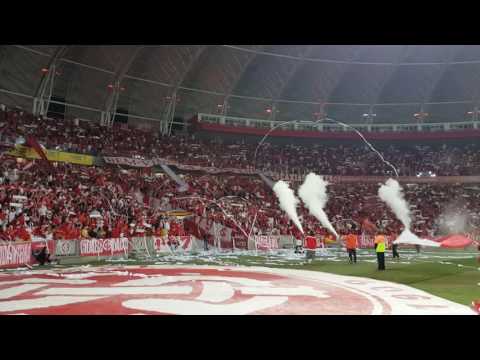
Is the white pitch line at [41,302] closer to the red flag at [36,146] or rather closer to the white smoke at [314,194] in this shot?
the red flag at [36,146]

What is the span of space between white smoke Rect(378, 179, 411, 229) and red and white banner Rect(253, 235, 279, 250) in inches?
790

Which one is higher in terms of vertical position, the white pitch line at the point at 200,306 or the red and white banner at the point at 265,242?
the red and white banner at the point at 265,242

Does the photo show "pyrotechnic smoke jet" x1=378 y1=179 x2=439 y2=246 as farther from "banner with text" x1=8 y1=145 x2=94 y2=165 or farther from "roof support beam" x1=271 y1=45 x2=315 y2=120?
"banner with text" x1=8 y1=145 x2=94 y2=165

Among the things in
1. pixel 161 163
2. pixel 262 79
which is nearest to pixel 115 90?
pixel 161 163

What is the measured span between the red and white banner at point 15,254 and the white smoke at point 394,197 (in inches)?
1504

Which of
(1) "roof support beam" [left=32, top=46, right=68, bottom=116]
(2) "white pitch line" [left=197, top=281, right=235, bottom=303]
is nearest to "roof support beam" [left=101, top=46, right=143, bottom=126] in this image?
(1) "roof support beam" [left=32, top=46, right=68, bottom=116]

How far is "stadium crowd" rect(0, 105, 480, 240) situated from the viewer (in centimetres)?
2564

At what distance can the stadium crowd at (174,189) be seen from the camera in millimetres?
25641

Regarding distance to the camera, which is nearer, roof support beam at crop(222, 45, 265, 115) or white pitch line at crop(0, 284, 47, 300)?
white pitch line at crop(0, 284, 47, 300)

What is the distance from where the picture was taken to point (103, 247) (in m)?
23.9

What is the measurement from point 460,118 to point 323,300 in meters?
54.1

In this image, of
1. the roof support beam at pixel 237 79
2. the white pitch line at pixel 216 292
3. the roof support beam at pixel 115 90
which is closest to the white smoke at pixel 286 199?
the roof support beam at pixel 237 79

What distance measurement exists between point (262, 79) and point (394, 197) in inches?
829
